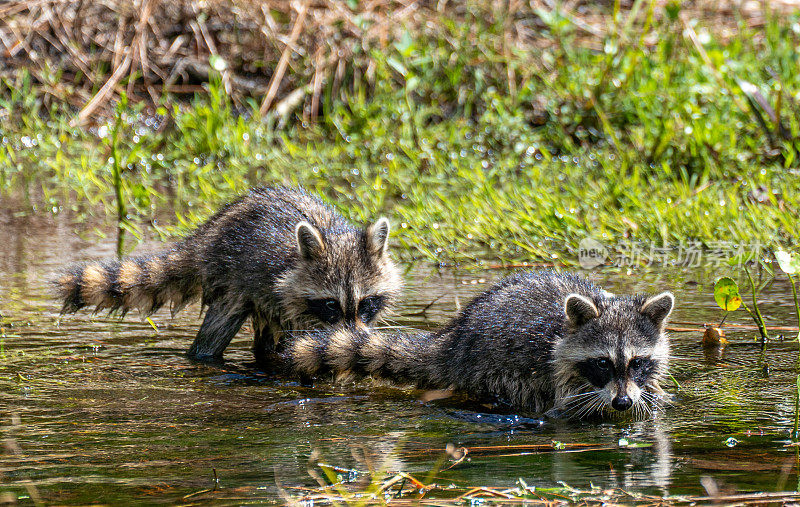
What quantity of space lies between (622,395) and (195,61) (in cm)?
733

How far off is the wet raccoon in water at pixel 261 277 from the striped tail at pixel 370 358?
0.47 m

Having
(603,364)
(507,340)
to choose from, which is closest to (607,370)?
(603,364)

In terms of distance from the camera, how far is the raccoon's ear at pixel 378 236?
5316 mm

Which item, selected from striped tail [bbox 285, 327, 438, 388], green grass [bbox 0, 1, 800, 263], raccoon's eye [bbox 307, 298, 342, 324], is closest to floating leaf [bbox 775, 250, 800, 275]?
striped tail [bbox 285, 327, 438, 388]

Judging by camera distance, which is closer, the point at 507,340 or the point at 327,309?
the point at 507,340

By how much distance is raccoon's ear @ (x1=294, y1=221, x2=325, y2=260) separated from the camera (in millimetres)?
5113

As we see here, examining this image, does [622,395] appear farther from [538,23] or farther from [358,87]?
[538,23]

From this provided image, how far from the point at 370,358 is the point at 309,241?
0.80 metres

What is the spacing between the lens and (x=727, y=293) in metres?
4.60

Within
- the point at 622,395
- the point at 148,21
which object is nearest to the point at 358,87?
the point at 148,21

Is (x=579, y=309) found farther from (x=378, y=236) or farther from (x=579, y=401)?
(x=378, y=236)

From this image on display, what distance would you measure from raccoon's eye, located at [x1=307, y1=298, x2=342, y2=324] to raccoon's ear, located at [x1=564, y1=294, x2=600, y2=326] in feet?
4.27

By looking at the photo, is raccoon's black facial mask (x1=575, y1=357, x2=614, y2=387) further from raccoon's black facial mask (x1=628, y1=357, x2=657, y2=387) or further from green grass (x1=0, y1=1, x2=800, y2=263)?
green grass (x1=0, y1=1, x2=800, y2=263)

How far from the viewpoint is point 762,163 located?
821cm
